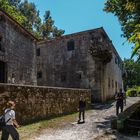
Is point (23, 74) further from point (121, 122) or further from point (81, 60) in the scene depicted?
point (121, 122)

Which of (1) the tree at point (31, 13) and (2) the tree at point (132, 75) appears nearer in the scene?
(1) the tree at point (31, 13)

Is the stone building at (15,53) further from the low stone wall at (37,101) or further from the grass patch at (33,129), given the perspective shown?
the grass patch at (33,129)

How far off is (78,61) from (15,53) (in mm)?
9635

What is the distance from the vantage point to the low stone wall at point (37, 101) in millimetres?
12250

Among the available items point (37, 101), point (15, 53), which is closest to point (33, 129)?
point (37, 101)

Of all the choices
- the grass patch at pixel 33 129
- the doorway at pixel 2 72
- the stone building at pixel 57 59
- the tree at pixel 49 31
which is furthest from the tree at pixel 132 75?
the grass patch at pixel 33 129

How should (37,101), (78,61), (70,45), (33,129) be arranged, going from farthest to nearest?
(70,45) → (78,61) → (37,101) → (33,129)

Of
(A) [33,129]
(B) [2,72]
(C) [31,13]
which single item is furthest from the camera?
(C) [31,13]

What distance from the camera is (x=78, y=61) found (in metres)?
28.4

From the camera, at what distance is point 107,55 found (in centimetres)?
2659

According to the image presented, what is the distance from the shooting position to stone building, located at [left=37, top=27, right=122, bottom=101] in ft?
88.9

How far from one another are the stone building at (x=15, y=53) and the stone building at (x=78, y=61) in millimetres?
6033

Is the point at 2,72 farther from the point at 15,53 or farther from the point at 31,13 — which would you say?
the point at 31,13

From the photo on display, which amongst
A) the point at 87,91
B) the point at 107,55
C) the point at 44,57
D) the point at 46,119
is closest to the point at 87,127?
the point at 46,119
